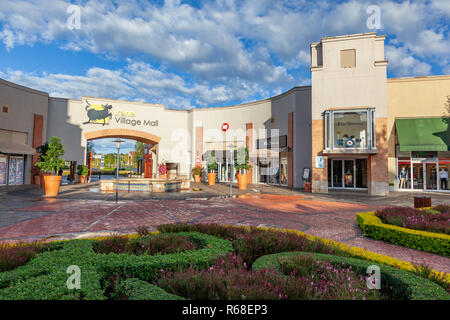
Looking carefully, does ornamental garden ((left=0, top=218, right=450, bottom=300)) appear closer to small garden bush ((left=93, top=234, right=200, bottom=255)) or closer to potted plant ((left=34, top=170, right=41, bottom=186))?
small garden bush ((left=93, top=234, right=200, bottom=255))

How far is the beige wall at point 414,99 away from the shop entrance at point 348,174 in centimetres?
200

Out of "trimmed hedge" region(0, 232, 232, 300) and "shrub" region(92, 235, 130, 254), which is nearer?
"trimmed hedge" region(0, 232, 232, 300)

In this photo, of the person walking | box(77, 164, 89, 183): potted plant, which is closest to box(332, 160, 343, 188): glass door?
the person walking

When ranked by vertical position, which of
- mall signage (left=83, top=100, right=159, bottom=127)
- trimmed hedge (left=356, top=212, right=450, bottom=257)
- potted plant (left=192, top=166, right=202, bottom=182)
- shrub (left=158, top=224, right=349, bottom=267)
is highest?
mall signage (left=83, top=100, right=159, bottom=127)

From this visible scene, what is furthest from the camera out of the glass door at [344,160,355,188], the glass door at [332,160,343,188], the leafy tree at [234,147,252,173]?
the leafy tree at [234,147,252,173]

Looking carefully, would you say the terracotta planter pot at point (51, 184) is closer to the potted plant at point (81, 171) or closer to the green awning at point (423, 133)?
the potted plant at point (81, 171)

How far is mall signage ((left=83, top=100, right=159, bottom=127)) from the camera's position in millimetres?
23703

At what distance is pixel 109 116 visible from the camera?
2461 centimetres

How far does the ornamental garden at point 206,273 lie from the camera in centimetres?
231

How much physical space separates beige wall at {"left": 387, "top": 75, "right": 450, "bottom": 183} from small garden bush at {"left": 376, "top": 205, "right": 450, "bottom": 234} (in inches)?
508

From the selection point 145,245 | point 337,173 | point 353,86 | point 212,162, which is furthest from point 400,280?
point 212,162

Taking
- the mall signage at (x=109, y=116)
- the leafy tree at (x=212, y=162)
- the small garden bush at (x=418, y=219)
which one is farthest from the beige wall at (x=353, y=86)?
the mall signage at (x=109, y=116)

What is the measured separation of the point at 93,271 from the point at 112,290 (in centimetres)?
30

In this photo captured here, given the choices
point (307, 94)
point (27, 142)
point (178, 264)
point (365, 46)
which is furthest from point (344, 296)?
point (27, 142)
